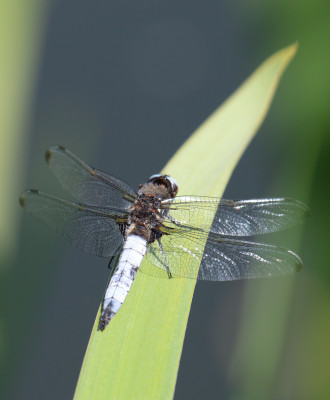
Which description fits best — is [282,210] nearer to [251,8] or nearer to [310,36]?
[310,36]

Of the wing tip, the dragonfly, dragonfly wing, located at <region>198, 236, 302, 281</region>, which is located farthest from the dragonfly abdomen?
the wing tip

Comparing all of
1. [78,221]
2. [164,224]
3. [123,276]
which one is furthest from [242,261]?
[78,221]

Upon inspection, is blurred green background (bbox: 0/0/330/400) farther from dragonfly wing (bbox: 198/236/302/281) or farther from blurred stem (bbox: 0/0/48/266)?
dragonfly wing (bbox: 198/236/302/281)

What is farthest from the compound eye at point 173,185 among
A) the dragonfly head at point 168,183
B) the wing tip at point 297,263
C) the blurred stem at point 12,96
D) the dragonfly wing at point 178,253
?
the blurred stem at point 12,96

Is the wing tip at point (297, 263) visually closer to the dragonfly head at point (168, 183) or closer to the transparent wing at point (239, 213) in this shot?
the transparent wing at point (239, 213)

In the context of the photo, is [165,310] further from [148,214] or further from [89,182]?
[89,182]
